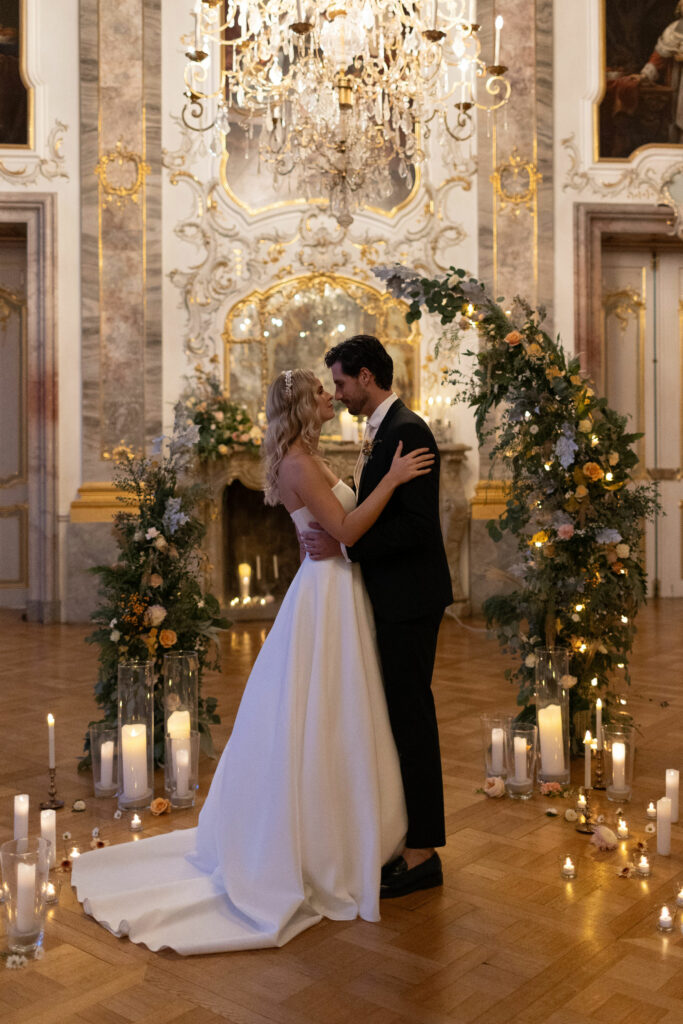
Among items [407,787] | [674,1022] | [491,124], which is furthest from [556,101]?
[674,1022]

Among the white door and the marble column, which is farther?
the white door

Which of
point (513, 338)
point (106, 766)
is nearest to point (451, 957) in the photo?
point (106, 766)

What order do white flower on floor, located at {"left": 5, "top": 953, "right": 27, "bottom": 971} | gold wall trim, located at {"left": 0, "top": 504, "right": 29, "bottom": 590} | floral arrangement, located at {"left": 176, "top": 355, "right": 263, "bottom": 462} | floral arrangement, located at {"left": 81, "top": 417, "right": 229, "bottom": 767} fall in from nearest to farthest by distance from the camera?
white flower on floor, located at {"left": 5, "top": 953, "right": 27, "bottom": 971}
floral arrangement, located at {"left": 81, "top": 417, "right": 229, "bottom": 767}
floral arrangement, located at {"left": 176, "top": 355, "right": 263, "bottom": 462}
gold wall trim, located at {"left": 0, "top": 504, "right": 29, "bottom": 590}

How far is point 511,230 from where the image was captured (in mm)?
9117

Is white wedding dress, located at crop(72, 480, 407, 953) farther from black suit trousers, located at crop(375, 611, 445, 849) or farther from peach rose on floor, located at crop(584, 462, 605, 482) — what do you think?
peach rose on floor, located at crop(584, 462, 605, 482)

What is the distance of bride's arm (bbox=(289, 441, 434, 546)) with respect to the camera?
2914 mm

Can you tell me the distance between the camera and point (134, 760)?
375 cm

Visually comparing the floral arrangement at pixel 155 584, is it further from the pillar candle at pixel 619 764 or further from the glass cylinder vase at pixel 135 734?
the pillar candle at pixel 619 764

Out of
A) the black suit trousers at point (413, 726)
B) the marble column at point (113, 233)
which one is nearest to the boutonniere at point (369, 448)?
the black suit trousers at point (413, 726)

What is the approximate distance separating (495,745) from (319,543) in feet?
5.01

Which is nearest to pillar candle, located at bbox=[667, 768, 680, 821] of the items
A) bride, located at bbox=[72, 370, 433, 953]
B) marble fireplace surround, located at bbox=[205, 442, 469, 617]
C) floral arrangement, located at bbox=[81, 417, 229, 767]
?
bride, located at bbox=[72, 370, 433, 953]

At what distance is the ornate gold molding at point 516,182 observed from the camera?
911cm

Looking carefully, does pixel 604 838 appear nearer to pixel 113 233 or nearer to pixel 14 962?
pixel 14 962

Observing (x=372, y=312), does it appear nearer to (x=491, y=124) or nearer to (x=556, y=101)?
(x=491, y=124)
